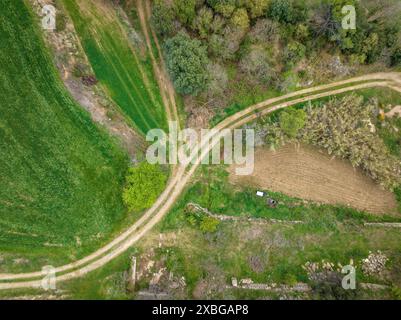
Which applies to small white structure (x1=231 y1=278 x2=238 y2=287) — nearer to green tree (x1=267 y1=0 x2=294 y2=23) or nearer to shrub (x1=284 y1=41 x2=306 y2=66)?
shrub (x1=284 y1=41 x2=306 y2=66)

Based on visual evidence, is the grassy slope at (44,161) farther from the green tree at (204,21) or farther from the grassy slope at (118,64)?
the green tree at (204,21)

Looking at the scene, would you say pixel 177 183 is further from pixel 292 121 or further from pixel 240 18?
pixel 240 18

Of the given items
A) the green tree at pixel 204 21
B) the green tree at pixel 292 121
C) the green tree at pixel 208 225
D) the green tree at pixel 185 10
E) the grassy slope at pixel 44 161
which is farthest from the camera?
the green tree at pixel 292 121

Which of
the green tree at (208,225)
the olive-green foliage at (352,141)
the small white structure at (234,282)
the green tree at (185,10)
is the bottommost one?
the small white structure at (234,282)

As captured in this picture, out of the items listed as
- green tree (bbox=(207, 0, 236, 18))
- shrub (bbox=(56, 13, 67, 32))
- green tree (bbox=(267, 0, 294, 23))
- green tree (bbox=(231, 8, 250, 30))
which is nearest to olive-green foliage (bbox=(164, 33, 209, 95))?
green tree (bbox=(207, 0, 236, 18))

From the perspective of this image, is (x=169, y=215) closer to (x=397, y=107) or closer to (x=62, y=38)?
(x=62, y=38)

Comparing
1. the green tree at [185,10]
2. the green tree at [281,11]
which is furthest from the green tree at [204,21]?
the green tree at [281,11]
